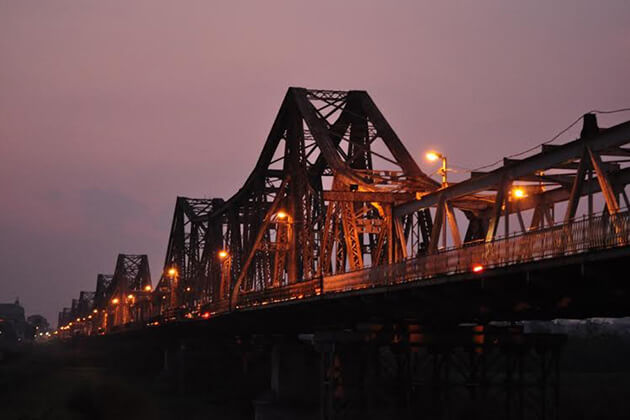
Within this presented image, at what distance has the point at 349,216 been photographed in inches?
1976

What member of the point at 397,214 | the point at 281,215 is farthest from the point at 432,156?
the point at 281,215

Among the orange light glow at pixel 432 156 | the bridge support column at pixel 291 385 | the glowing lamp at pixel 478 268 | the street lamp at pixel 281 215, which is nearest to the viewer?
the glowing lamp at pixel 478 268

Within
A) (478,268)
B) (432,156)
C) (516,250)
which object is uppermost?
(432,156)

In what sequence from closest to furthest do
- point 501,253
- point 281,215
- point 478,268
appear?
1. point 501,253
2. point 478,268
3. point 281,215

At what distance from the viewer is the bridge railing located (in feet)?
82.0

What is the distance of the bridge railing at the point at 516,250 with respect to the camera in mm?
24984

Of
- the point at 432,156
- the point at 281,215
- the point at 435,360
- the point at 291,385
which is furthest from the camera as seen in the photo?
the point at 281,215

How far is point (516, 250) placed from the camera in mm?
29391

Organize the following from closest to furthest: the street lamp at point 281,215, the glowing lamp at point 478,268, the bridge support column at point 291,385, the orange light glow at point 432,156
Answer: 1. the glowing lamp at point 478,268
2. the orange light glow at point 432,156
3. the bridge support column at point 291,385
4. the street lamp at point 281,215

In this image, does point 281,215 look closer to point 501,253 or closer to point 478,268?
point 478,268

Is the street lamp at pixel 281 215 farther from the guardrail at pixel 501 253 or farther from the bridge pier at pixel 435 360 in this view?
the bridge pier at pixel 435 360

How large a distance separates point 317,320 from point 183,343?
180 ft

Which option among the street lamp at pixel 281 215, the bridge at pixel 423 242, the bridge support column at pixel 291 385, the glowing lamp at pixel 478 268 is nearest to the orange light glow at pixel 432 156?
the bridge at pixel 423 242

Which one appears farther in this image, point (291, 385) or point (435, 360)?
point (291, 385)
